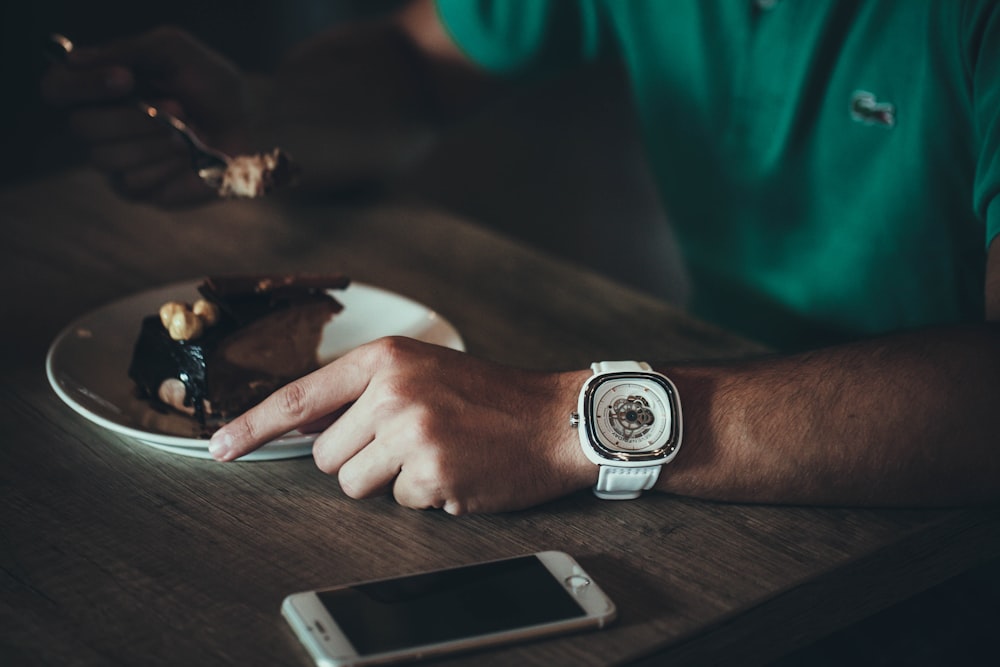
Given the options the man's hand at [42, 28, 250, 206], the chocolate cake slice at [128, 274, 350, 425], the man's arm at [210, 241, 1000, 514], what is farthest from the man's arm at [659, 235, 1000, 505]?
the man's hand at [42, 28, 250, 206]

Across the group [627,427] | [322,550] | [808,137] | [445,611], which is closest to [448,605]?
[445,611]

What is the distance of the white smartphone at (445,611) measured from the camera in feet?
2.39

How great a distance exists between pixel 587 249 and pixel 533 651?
2644 mm

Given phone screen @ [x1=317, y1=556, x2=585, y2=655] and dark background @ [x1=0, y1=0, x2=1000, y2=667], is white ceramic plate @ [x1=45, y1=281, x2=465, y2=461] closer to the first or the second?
phone screen @ [x1=317, y1=556, x2=585, y2=655]

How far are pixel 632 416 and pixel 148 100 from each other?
37.2 inches

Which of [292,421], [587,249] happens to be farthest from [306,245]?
[587,249]

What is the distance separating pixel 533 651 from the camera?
747mm

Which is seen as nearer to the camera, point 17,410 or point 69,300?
point 17,410

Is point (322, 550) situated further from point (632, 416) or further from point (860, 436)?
point (860, 436)

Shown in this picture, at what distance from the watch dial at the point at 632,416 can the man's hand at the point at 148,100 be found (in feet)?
2.54

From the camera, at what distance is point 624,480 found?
92 cm

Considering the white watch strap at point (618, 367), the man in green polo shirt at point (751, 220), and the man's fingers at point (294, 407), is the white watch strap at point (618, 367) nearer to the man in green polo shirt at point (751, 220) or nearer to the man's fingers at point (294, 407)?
the man in green polo shirt at point (751, 220)

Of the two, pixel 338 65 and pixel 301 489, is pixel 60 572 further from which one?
pixel 338 65

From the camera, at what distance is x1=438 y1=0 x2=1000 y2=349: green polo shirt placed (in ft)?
4.17
